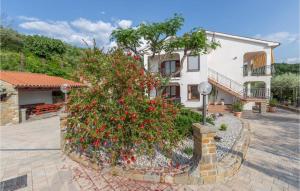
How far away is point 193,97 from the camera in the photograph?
18.2 metres

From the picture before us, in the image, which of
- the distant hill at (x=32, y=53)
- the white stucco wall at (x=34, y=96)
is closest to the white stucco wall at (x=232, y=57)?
the white stucco wall at (x=34, y=96)

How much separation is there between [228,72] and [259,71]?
2628 mm

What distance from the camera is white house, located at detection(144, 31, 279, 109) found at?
1620 cm

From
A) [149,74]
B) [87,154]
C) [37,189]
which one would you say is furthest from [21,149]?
[149,74]

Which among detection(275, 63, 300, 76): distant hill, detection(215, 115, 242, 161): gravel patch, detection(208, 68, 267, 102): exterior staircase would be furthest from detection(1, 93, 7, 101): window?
detection(275, 63, 300, 76): distant hill

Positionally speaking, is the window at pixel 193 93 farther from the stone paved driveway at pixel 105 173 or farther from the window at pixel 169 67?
the stone paved driveway at pixel 105 173

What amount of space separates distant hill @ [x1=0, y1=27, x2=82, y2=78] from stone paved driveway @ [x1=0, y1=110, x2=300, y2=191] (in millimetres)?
15945

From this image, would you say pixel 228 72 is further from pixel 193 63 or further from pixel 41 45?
pixel 41 45

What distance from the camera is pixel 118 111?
466 cm

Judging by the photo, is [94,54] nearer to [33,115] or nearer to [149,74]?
[149,74]

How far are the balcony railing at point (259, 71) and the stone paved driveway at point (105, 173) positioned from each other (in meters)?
9.77

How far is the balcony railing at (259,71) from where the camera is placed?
51.7ft

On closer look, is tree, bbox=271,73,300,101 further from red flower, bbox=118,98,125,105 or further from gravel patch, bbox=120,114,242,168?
red flower, bbox=118,98,125,105

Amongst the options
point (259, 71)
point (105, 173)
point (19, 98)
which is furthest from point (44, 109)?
point (259, 71)
